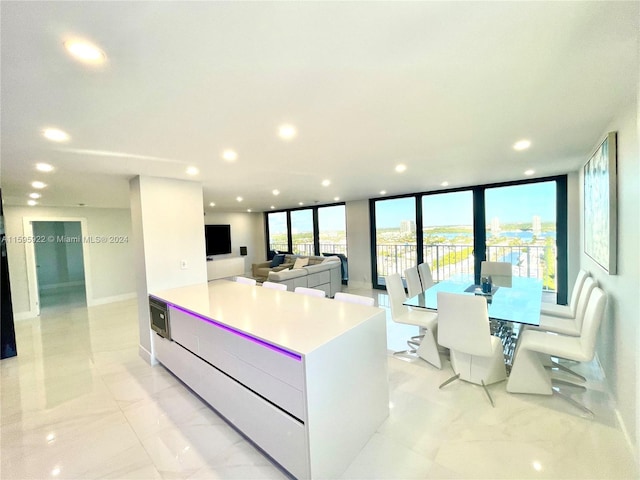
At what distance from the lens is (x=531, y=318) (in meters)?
2.48

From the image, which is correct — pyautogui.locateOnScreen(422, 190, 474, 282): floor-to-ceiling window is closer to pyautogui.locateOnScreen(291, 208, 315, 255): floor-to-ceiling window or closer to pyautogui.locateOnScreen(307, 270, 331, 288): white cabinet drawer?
pyautogui.locateOnScreen(307, 270, 331, 288): white cabinet drawer

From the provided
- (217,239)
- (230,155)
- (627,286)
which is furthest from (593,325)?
(217,239)

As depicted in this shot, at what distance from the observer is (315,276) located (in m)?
5.99

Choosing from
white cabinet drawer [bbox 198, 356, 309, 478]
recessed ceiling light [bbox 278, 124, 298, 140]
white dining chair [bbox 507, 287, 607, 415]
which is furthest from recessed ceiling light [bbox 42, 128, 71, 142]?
white dining chair [bbox 507, 287, 607, 415]

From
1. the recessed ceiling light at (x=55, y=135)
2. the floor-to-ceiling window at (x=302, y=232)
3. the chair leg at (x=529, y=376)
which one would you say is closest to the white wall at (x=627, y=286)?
the chair leg at (x=529, y=376)

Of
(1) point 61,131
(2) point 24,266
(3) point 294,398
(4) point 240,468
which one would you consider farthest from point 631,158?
(2) point 24,266

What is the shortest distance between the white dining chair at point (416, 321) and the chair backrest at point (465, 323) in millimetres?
438

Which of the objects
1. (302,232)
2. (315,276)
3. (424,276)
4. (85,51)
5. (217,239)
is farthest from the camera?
(217,239)

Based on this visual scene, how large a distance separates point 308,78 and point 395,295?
2.58m

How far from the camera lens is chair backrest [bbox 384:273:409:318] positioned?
3.18m

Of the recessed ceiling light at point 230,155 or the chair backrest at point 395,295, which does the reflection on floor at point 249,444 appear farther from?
the recessed ceiling light at point 230,155

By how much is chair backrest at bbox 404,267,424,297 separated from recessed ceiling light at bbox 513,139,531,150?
6.34 feet

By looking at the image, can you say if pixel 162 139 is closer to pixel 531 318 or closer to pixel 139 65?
pixel 139 65

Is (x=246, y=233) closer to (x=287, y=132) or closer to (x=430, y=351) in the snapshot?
(x=430, y=351)
